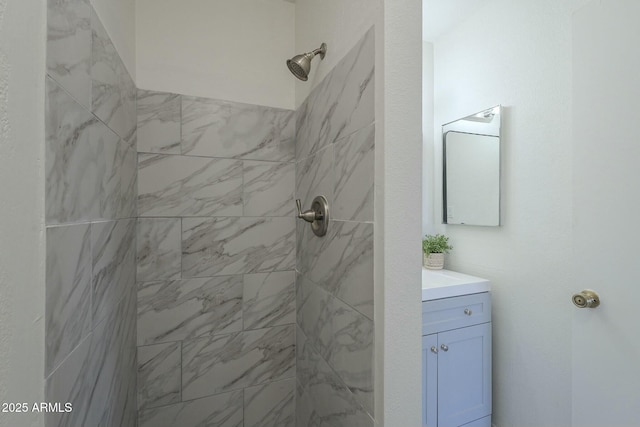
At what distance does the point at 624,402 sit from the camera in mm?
897

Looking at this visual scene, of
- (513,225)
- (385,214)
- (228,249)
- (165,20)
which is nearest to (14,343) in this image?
(385,214)

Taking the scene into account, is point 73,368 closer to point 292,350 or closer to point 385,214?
point 385,214

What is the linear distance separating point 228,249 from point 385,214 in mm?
871

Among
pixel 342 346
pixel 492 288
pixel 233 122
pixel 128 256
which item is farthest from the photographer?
pixel 492 288

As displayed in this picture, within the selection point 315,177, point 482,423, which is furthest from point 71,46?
point 482,423

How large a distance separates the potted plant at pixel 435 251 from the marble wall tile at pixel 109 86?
71.6 inches

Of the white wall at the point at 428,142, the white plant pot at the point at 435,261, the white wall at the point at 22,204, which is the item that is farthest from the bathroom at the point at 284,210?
the white wall at the point at 428,142

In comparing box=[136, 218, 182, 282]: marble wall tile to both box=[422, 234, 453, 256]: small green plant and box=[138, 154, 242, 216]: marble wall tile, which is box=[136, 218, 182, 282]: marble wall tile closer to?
box=[138, 154, 242, 216]: marble wall tile

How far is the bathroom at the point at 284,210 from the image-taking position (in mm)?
474

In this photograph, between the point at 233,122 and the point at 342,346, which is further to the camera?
the point at 233,122

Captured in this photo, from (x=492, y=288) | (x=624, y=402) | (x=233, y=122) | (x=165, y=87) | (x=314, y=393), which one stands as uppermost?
(x=165, y=87)

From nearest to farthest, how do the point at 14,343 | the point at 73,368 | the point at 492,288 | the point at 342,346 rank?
the point at 14,343 → the point at 73,368 → the point at 342,346 → the point at 492,288

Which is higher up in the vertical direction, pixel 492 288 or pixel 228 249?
pixel 228 249

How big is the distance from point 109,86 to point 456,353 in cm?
188
